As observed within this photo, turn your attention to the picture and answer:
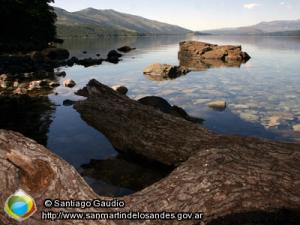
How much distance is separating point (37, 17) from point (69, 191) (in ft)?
183

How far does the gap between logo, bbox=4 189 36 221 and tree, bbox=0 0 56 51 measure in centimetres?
4791

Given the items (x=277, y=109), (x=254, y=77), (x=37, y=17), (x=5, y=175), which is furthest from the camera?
(x=37, y=17)

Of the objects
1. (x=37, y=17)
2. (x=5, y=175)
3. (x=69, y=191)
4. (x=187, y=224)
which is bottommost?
(x=187, y=224)

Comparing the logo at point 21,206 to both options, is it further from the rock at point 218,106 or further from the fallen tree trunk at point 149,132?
the rock at point 218,106

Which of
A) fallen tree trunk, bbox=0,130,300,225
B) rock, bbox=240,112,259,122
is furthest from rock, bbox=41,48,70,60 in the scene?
fallen tree trunk, bbox=0,130,300,225

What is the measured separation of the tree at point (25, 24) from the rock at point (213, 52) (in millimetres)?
30153

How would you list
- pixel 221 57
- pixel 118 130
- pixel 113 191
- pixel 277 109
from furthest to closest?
pixel 221 57 < pixel 277 109 < pixel 118 130 < pixel 113 191

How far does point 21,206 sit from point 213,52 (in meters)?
59.3

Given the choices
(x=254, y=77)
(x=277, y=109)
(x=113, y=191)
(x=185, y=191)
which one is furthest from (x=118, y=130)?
(x=254, y=77)

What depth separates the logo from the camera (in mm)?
4152

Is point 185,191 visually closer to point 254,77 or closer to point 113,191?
point 113,191

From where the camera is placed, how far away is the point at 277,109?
57.8ft

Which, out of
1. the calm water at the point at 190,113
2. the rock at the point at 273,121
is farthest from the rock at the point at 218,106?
the rock at the point at 273,121

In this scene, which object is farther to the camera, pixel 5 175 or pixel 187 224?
pixel 187 224
